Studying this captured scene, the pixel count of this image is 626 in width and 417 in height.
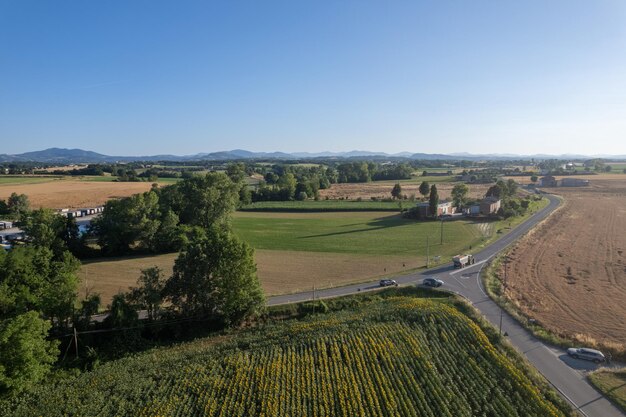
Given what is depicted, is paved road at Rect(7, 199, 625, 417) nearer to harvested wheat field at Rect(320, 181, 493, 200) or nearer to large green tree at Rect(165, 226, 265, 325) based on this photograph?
large green tree at Rect(165, 226, 265, 325)

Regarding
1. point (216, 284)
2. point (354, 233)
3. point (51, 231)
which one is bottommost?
point (354, 233)

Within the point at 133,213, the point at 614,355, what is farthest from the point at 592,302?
the point at 133,213

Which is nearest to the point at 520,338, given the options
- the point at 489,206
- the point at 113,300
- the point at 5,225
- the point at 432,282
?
the point at 432,282

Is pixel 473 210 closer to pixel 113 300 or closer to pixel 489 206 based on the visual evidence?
pixel 489 206

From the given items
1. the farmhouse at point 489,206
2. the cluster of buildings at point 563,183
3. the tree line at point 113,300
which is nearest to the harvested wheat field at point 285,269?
the tree line at point 113,300

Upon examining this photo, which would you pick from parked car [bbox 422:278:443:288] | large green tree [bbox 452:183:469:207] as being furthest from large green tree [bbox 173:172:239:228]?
large green tree [bbox 452:183:469:207]

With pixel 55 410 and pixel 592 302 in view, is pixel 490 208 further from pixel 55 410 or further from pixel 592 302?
pixel 55 410

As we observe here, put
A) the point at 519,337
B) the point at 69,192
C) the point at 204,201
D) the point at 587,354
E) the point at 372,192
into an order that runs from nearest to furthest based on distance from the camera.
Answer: the point at 587,354
the point at 519,337
the point at 204,201
the point at 69,192
the point at 372,192
